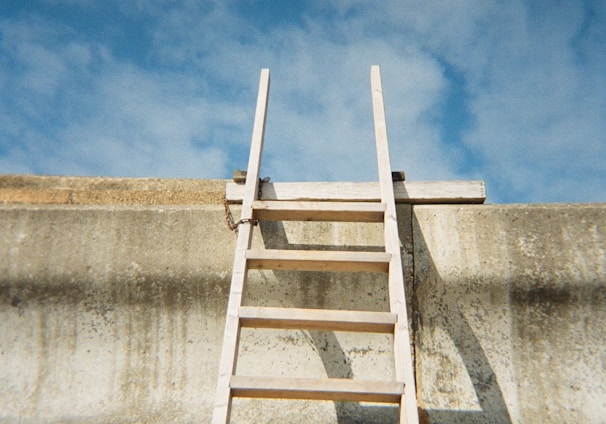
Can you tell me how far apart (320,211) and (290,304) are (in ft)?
2.09

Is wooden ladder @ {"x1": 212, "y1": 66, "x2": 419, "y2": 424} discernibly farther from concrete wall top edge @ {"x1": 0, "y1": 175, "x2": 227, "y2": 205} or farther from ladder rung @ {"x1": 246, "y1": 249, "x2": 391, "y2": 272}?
concrete wall top edge @ {"x1": 0, "y1": 175, "x2": 227, "y2": 205}

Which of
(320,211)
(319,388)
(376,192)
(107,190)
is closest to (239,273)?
(320,211)

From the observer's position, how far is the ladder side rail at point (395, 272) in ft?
6.29

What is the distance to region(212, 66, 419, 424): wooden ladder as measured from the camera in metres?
1.94

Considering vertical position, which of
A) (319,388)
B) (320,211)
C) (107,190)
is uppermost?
(107,190)

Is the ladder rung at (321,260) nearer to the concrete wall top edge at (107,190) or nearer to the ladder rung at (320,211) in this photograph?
the ladder rung at (320,211)

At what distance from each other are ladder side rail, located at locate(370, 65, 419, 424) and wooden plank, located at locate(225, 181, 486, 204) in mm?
263

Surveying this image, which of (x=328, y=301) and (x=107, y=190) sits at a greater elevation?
(x=107, y=190)

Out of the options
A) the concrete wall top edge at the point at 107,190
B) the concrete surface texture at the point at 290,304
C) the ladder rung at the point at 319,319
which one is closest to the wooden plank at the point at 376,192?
the concrete surface texture at the point at 290,304

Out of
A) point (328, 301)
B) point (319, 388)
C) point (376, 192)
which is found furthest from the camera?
point (376, 192)

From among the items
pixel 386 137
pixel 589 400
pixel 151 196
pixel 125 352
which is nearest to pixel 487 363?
pixel 589 400

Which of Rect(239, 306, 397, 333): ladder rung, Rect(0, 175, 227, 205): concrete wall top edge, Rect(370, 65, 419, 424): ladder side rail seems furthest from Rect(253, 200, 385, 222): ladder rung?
Rect(0, 175, 227, 205): concrete wall top edge

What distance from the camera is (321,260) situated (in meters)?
2.31

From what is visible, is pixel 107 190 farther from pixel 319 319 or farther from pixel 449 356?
pixel 449 356
